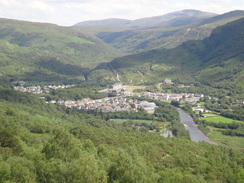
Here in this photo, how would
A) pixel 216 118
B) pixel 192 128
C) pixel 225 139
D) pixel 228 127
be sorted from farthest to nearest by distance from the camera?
pixel 216 118 → pixel 192 128 → pixel 228 127 → pixel 225 139

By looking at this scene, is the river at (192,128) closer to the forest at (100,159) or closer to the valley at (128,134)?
the valley at (128,134)

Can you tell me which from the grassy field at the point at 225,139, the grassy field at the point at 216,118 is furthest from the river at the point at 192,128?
the grassy field at the point at 216,118

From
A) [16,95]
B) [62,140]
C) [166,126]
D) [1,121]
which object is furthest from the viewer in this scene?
[16,95]

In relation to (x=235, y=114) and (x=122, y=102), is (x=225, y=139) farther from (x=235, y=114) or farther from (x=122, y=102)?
(x=122, y=102)

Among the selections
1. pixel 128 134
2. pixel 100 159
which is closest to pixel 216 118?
pixel 128 134

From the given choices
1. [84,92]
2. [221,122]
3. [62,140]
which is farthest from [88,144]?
[84,92]

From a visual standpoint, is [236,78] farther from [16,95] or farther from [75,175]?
Answer: [75,175]
